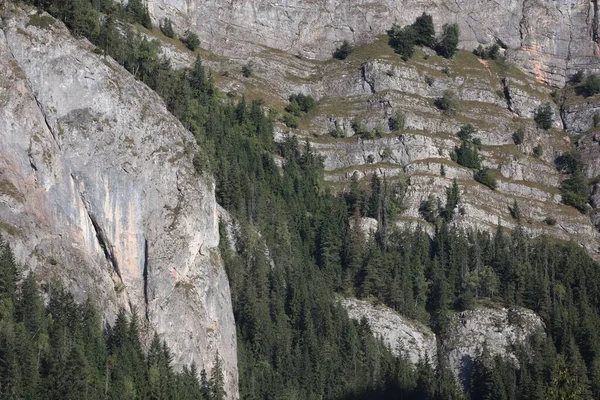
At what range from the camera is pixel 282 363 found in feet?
413

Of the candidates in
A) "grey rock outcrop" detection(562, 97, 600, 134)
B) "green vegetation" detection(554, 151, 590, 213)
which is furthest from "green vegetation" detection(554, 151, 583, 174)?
"grey rock outcrop" detection(562, 97, 600, 134)

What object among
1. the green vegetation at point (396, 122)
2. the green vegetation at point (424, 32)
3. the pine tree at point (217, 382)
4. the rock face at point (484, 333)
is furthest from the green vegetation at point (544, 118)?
the pine tree at point (217, 382)

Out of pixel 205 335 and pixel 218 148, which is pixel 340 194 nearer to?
pixel 218 148

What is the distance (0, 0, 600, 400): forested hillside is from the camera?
10675cm

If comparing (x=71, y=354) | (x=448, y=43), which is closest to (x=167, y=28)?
(x=448, y=43)

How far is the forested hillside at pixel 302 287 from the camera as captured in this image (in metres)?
107

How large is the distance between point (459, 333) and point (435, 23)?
238ft

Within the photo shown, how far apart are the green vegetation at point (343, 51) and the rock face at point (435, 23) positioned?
1.50 meters

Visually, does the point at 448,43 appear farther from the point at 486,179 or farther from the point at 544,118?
the point at 486,179

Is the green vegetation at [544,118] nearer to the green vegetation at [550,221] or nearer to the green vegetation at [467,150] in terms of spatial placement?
the green vegetation at [467,150]

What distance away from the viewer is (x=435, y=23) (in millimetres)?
194250

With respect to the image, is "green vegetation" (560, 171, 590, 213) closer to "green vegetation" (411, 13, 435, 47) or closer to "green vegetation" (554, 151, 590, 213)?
"green vegetation" (554, 151, 590, 213)

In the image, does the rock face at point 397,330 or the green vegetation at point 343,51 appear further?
the green vegetation at point 343,51

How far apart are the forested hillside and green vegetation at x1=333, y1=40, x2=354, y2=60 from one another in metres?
25.6
